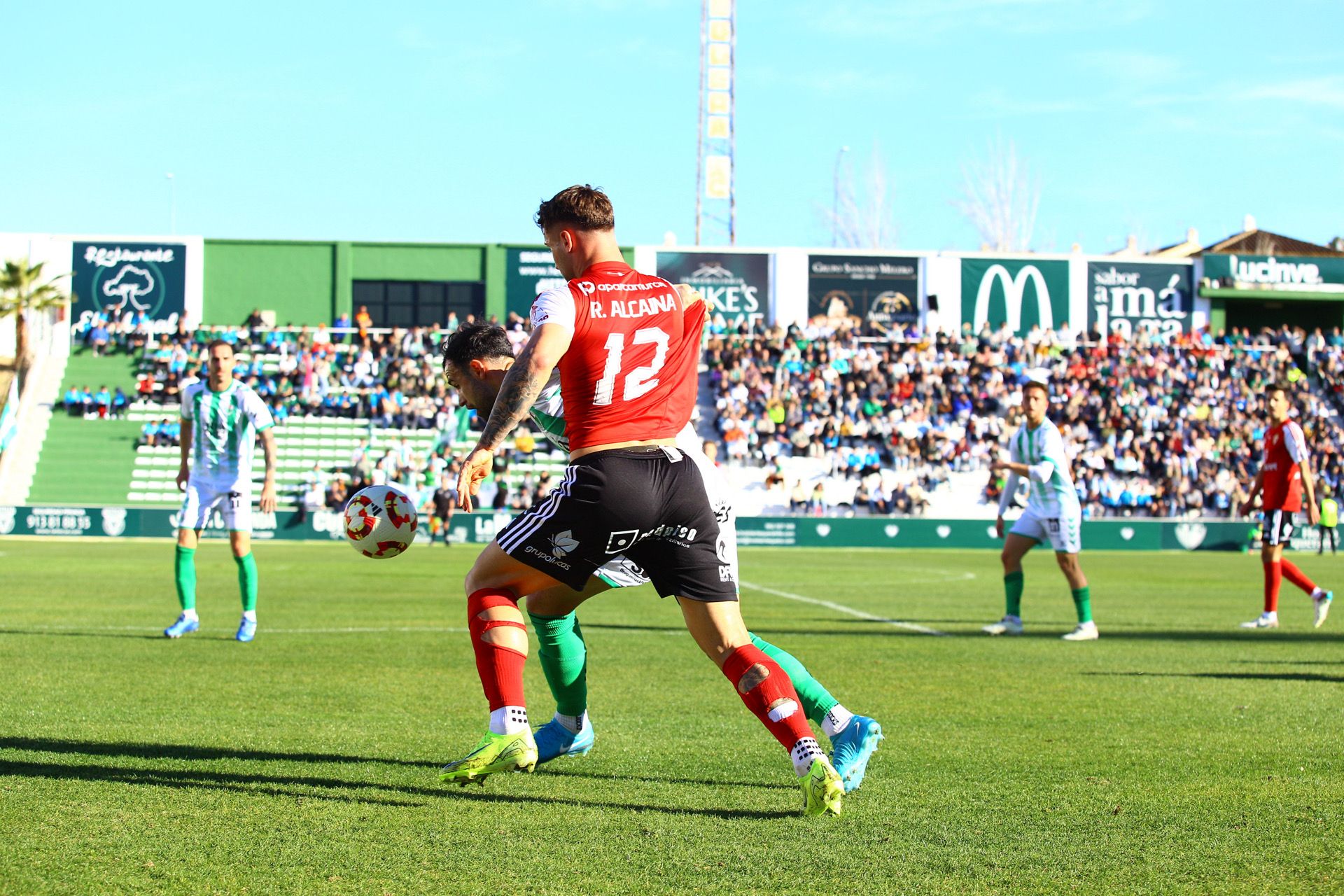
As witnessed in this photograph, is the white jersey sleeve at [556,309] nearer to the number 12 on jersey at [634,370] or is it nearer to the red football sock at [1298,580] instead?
the number 12 on jersey at [634,370]

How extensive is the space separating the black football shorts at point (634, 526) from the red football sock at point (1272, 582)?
10.5 metres

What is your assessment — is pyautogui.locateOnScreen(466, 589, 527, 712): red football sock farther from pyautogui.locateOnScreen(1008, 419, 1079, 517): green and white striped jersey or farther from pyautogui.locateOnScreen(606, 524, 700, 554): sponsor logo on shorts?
pyautogui.locateOnScreen(1008, 419, 1079, 517): green and white striped jersey

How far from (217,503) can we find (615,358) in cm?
699

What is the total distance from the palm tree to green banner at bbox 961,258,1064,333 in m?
33.5

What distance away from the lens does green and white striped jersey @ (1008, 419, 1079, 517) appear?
39.2ft

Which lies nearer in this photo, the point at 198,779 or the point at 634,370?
the point at 634,370

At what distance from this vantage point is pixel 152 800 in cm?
489

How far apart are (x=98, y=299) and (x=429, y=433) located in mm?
16922

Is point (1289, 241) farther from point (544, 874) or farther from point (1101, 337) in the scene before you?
point (544, 874)

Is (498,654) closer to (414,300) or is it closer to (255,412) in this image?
(255,412)

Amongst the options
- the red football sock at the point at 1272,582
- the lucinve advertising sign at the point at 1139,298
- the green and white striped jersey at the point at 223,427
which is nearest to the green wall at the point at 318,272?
the lucinve advertising sign at the point at 1139,298

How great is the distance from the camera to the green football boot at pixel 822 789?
4559mm

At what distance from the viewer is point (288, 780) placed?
5.31m

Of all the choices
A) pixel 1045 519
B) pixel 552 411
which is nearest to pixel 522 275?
pixel 1045 519
